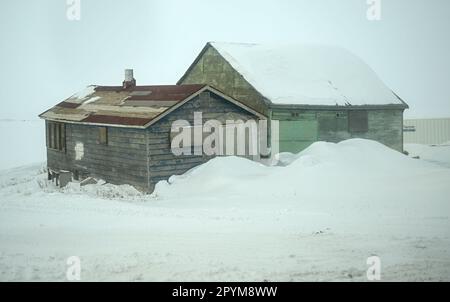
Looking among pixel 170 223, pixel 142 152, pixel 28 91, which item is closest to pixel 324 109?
pixel 142 152

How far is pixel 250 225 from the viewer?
1186 cm

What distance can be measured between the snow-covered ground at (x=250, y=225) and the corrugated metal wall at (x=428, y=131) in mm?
22520

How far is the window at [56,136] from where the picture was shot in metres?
23.6

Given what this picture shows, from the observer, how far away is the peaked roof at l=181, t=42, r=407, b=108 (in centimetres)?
2500

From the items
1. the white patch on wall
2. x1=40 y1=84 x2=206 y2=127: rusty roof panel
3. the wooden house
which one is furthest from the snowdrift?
the white patch on wall

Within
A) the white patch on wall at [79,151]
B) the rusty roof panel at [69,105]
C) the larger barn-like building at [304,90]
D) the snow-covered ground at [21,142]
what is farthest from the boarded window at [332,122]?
the snow-covered ground at [21,142]

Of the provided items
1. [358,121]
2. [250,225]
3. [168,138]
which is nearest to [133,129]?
[168,138]

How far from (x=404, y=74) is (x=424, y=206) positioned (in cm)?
6050

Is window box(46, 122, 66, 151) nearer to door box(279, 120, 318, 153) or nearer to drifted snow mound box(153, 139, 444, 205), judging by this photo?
drifted snow mound box(153, 139, 444, 205)

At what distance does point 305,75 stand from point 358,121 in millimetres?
3759

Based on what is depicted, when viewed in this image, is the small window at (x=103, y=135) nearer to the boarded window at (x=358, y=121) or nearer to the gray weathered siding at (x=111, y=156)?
the gray weathered siding at (x=111, y=156)

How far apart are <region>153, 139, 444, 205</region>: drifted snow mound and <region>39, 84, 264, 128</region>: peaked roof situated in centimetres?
254

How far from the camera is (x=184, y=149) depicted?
1880 cm
